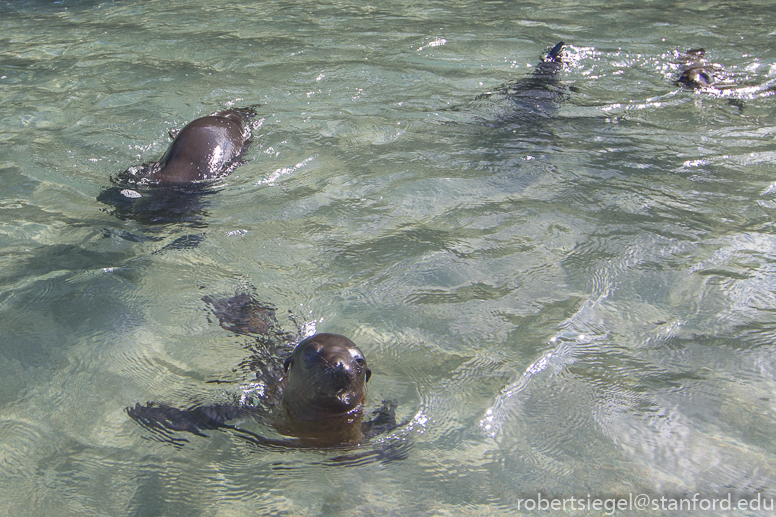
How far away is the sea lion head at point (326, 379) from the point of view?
327 centimetres

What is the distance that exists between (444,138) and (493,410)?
13.4 ft

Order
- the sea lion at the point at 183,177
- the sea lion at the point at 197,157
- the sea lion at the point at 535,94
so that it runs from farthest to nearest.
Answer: the sea lion at the point at 535,94 < the sea lion at the point at 197,157 < the sea lion at the point at 183,177

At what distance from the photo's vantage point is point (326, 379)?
129 inches

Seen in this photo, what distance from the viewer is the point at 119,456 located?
315 cm

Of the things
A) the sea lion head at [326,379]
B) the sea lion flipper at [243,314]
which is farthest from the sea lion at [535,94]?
the sea lion head at [326,379]

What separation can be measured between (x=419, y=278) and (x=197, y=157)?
2.80m

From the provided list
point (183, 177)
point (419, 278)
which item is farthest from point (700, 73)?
point (183, 177)

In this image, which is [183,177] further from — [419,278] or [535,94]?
[535,94]

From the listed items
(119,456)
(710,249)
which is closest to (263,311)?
(119,456)

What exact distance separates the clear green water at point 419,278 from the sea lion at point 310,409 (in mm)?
112

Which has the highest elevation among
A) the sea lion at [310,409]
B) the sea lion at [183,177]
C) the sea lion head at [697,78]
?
the sea lion head at [697,78]

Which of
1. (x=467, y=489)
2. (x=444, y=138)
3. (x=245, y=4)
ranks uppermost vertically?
(x=245, y=4)

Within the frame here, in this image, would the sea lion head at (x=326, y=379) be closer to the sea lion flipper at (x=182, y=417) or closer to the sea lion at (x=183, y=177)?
the sea lion flipper at (x=182, y=417)

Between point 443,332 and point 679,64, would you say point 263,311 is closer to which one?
point 443,332
